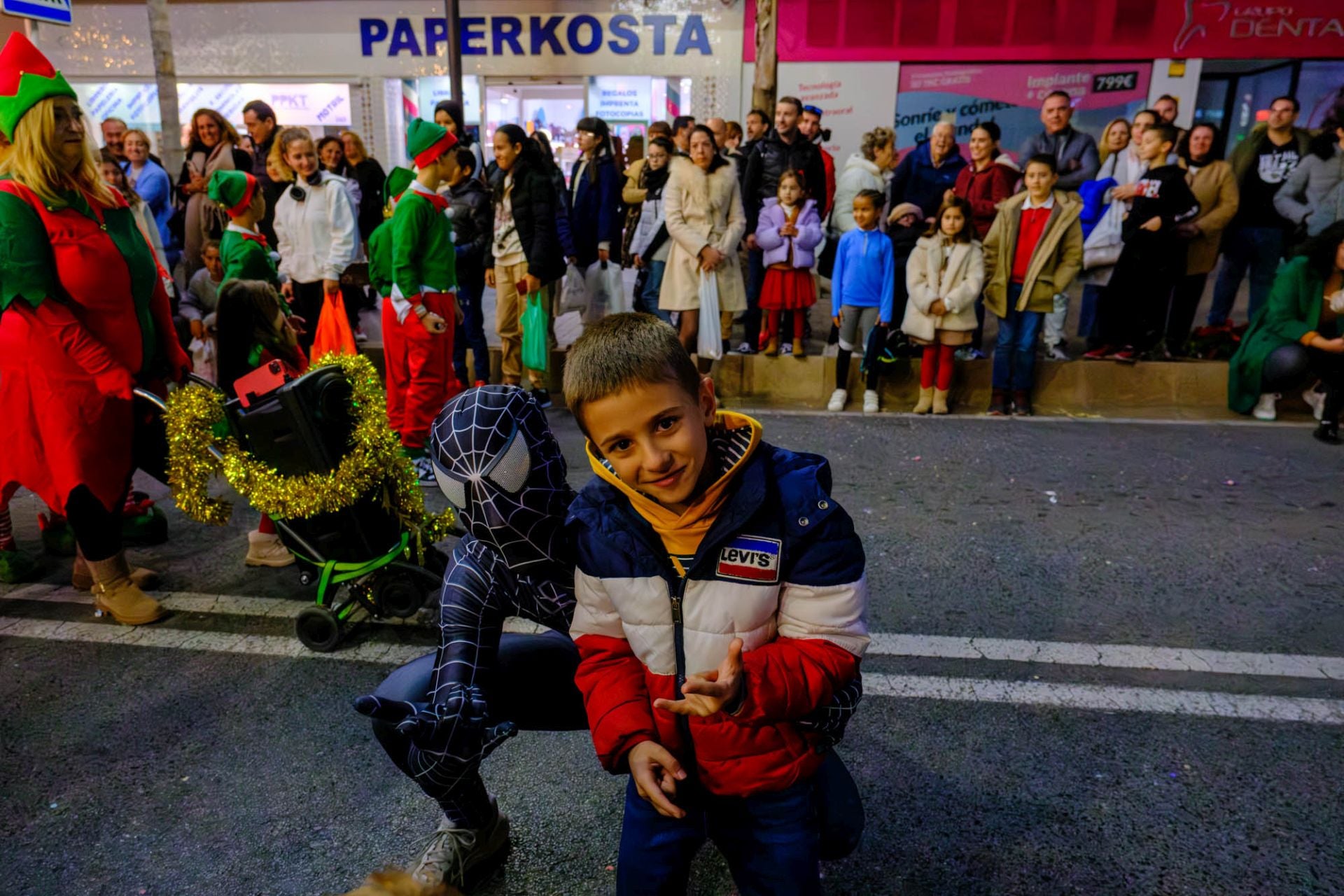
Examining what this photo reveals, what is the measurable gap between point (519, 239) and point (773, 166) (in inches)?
106

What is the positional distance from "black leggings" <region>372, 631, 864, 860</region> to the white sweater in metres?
5.77

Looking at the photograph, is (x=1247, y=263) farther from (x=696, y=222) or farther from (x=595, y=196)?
(x=595, y=196)

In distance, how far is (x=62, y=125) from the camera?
3.62m

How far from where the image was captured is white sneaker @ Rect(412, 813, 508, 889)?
2.34 m

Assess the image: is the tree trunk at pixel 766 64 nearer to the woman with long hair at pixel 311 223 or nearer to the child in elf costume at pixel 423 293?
the woman with long hair at pixel 311 223

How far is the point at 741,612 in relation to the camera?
6.38ft

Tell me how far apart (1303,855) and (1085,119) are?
15.7 m

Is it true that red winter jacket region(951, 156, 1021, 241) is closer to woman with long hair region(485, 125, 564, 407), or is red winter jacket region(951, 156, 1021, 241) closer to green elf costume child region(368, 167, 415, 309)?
woman with long hair region(485, 125, 564, 407)

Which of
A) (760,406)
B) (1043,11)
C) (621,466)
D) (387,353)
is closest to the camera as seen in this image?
(621,466)

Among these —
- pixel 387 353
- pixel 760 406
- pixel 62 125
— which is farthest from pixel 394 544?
pixel 760 406

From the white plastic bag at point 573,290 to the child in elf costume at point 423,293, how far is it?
1810 millimetres

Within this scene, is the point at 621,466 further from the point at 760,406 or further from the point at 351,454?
the point at 760,406

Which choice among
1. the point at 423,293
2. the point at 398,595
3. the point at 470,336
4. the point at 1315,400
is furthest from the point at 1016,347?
the point at 398,595

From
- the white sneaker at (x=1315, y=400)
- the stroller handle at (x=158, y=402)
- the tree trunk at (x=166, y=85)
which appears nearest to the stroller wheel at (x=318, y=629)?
the stroller handle at (x=158, y=402)
